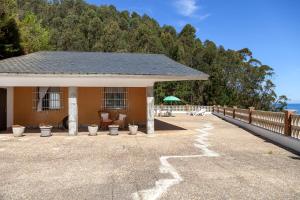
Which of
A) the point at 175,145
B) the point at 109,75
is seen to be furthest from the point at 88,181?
the point at 109,75

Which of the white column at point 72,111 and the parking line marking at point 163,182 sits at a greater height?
the white column at point 72,111

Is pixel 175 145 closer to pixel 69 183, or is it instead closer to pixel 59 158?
pixel 59 158

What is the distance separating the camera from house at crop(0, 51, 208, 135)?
1384cm

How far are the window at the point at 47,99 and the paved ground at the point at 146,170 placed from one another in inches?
188

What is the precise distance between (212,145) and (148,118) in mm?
4188

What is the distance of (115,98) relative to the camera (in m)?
18.3

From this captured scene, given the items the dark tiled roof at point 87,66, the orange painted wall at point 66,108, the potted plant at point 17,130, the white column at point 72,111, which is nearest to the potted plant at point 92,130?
the white column at point 72,111

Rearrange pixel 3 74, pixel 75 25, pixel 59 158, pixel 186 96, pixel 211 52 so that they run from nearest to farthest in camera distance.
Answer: pixel 59 158 < pixel 3 74 < pixel 186 96 < pixel 211 52 < pixel 75 25

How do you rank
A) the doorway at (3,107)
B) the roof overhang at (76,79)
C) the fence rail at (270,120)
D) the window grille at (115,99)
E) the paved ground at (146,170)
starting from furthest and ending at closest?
1. the window grille at (115,99)
2. the doorway at (3,107)
3. the roof overhang at (76,79)
4. the fence rail at (270,120)
5. the paved ground at (146,170)

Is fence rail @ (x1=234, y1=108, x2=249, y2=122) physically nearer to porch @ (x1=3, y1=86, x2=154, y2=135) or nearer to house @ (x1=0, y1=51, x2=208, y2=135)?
house @ (x1=0, y1=51, x2=208, y2=135)

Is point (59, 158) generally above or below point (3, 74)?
below

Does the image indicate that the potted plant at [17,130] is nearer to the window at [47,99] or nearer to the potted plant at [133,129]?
the window at [47,99]

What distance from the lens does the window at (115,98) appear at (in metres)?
18.2

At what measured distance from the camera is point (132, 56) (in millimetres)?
19719
